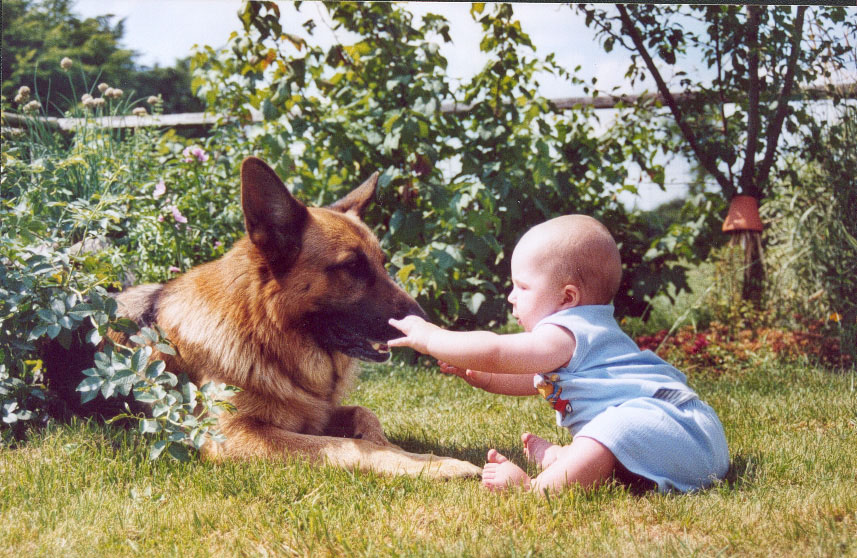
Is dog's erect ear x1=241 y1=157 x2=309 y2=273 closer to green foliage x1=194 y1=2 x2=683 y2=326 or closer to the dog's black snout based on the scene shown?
Result: the dog's black snout

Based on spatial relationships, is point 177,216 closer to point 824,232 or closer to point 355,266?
point 355,266

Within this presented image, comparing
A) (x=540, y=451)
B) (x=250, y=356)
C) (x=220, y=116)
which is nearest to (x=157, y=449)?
(x=250, y=356)

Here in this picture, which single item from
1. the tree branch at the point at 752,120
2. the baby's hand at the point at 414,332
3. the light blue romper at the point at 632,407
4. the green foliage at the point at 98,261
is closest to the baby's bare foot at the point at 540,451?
the light blue romper at the point at 632,407

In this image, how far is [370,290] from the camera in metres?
2.92

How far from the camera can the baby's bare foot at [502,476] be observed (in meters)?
2.28

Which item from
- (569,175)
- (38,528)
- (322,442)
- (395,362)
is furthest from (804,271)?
(38,528)

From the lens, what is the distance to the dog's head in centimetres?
285

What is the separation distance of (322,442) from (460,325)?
278 cm

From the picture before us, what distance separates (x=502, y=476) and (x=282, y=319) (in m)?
1.17

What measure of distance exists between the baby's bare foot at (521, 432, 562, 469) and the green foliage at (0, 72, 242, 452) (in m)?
1.17

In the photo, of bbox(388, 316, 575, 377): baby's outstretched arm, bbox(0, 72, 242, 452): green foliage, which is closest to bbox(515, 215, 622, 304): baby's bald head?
bbox(388, 316, 575, 377): baby's outstretched arm

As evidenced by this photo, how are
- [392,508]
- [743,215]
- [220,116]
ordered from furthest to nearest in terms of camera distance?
[220,116], [743,215], [392,508]

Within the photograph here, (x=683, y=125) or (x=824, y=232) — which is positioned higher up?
(x=683, y=125)

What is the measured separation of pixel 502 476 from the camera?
2.28m
